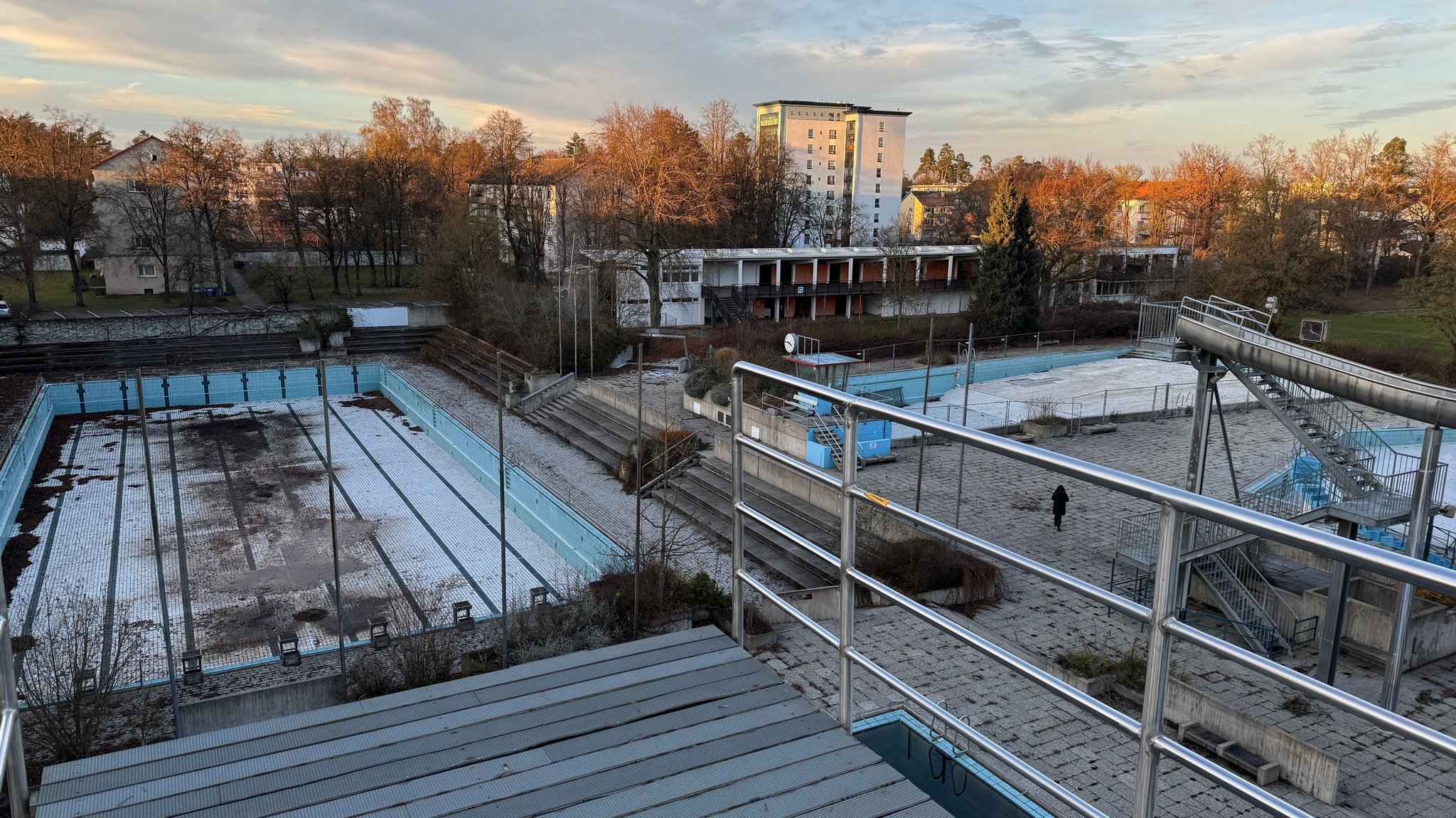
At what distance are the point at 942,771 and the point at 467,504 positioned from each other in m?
17.2

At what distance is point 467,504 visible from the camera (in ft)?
67.7

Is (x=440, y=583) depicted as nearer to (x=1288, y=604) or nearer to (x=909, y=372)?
(x=1288, y=604)

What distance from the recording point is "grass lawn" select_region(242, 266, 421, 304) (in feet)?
149

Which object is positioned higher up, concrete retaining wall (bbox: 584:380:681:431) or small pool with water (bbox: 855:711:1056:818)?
small pool with water (bbox: 855:711:1056:818)

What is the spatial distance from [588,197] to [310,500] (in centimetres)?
2184

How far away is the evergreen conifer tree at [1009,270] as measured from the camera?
1620 inches

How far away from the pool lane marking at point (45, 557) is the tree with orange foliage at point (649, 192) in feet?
67.5

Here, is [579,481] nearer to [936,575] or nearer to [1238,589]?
[936,575]

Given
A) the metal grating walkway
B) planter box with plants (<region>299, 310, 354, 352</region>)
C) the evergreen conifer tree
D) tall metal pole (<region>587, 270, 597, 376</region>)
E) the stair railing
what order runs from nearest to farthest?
the metal grating walkway, the stair railing, tall metal pole (<region>587, 270, 597, 376</region>), planter box with plants (<region>299, 310, 354, 352</region>), the evergreen conifer tree

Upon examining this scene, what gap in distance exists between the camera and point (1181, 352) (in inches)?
588

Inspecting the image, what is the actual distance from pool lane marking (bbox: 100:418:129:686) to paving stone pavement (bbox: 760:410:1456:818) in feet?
29.3

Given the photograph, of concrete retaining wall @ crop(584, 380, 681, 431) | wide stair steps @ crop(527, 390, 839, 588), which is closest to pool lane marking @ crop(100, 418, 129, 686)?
wide stair steps @ crop(527, 390, 839, 588)

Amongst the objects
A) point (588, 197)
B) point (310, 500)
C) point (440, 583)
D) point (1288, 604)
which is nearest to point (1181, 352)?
point (1288, 604)

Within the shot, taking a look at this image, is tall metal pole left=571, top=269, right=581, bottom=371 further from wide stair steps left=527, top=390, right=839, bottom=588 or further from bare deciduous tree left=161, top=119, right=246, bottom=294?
bare deciduous tree left=161, top=119, right=246, bottom=294
